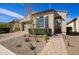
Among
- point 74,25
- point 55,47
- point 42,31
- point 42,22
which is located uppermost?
point 42,22

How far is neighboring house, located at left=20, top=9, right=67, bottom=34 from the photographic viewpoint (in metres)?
7.73

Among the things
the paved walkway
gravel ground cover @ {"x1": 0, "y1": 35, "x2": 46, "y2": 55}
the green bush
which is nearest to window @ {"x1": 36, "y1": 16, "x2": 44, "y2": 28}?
the green bush

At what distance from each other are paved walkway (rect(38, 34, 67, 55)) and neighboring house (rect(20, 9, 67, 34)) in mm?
275

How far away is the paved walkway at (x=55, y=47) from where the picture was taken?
7.45m

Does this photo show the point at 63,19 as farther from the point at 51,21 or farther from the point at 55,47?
the point at 55,47

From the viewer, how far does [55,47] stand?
760cm

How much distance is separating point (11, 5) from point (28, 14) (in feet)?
2.16

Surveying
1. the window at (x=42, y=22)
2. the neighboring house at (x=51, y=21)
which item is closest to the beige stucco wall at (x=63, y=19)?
the neighboring house at (x=51, y=21)

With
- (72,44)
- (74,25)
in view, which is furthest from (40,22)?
(72,44)

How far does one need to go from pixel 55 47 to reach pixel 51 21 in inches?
37.2

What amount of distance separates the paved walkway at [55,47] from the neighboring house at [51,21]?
275mm

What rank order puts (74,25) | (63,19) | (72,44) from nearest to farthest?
(72,44), (63,19), (74,25)

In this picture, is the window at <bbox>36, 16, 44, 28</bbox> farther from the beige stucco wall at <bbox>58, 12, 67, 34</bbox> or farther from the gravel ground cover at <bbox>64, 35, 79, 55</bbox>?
the gravel ground cover at <bbox>64, 35, 79, 55</bbox>

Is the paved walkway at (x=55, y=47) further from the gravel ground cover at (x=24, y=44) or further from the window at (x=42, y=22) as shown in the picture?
the window at (x=42, y=22)
